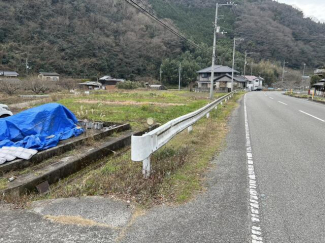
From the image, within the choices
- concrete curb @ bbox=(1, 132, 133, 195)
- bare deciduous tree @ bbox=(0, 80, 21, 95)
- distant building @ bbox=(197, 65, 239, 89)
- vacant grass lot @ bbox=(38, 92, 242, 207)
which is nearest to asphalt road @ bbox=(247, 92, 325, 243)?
vacant grass lot @ bbox=(38, 92, 242, 207)

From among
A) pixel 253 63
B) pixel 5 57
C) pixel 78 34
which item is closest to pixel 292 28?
pixel 253 63

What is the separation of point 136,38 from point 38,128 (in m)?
85.2

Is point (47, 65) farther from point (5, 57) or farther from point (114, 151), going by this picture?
point (114, 151)

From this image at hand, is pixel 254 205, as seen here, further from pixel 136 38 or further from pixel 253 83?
pixel 136 38

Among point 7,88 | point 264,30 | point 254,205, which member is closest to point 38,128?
point 254,205

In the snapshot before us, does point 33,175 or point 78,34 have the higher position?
point 78,34

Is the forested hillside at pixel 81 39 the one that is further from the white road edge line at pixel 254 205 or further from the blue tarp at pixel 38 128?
the white road edge line at pixel 254 205

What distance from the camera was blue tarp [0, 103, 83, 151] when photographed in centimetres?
630

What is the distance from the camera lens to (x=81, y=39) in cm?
7575

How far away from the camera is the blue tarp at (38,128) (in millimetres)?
6296

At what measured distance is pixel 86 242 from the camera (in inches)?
94.3

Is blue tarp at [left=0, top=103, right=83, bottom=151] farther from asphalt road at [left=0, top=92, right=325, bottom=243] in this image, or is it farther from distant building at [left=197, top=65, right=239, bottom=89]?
distant building at [left=197, top=65, right=239, bottom=89]

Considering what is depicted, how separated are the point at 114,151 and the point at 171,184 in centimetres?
423

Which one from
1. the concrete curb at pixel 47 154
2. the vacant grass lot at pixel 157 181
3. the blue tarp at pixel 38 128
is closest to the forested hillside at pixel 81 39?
the blue tarp at pixel 38 128
